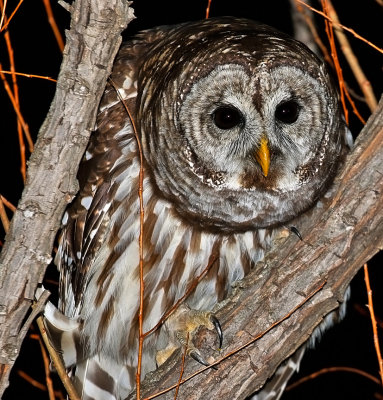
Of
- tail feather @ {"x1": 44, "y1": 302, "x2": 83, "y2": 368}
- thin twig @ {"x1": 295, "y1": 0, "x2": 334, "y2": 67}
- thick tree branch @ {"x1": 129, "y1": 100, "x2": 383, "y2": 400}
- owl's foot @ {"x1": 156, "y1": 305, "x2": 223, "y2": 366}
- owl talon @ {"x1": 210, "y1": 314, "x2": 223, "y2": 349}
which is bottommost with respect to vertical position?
tail feather @ {"x1": 44, "y1": 302, "x2": 83, "y2": 368}

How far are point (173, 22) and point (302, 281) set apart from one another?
13.0 feet

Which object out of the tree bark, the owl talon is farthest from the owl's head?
the tree bark

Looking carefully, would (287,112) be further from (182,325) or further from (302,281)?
(182,325)

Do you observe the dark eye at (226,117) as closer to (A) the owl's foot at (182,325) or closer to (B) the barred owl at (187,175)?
(B) the barred owl at (187,175)

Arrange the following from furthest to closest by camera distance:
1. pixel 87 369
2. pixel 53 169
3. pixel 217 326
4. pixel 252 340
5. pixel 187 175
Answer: pixel 87 369 → pixel 187 175 → pixel 217 326 → pixel 252 340 → pixel 53 169

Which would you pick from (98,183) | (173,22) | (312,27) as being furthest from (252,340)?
(173,22)

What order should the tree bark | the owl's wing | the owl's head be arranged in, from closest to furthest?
the tree bark → the owl's head → the owl's wing

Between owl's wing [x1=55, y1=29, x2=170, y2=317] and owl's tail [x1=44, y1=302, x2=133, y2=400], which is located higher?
owl's wing [x1=55, y1=29, x2=170, y2=317]

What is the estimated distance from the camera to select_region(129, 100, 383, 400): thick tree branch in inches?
119

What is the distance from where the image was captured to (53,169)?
267 centimetres

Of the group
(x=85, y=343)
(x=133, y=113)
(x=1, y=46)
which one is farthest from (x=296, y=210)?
(x=1, y=46)

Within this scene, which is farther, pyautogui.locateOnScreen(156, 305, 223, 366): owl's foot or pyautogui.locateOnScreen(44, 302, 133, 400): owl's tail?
pyautogui.locateOnScreen(44, 302, 133, 400): owl's tail

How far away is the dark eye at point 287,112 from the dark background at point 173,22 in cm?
294

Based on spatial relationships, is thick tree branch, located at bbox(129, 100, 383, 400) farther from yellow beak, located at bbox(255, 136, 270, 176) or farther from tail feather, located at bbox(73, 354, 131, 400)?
tail feather, located at bbox(73, 354, 131, 400)
